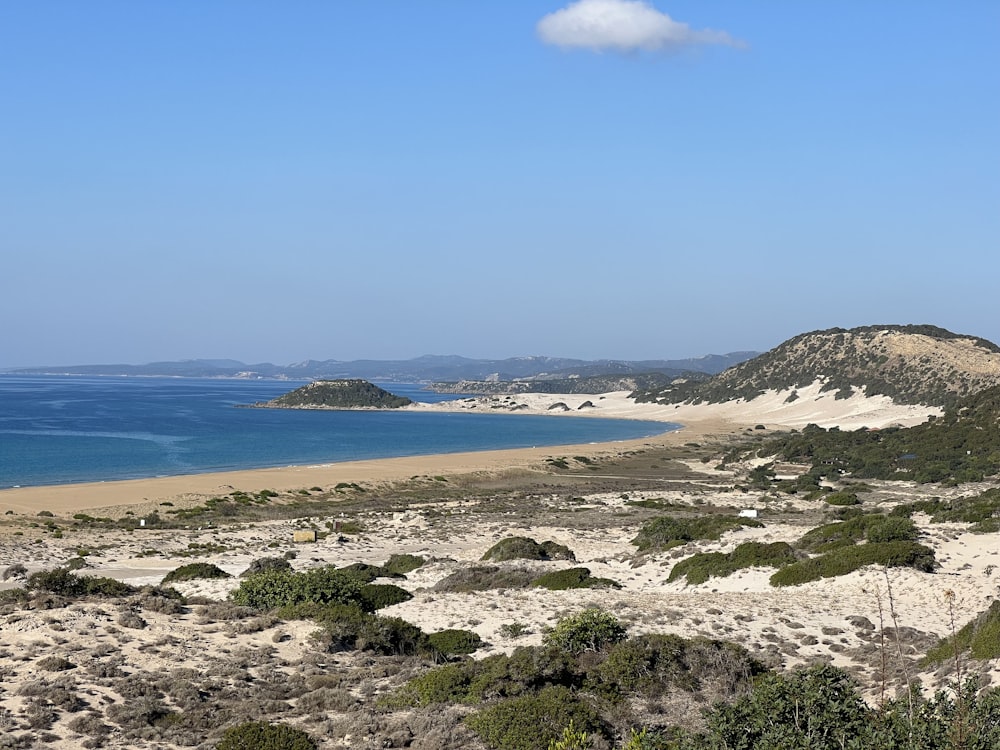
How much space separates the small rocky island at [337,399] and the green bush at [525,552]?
159056 mm

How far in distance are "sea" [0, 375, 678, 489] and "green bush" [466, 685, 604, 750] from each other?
57.8 meters

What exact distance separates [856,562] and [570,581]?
7769 millimetres

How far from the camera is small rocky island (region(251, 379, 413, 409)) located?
621ft

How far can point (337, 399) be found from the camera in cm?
19450

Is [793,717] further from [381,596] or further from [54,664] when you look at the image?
[381,596]

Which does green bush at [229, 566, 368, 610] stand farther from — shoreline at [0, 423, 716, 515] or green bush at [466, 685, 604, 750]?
shoreline at [0, 423, 716, 515]

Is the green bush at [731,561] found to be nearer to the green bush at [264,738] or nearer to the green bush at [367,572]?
the green bush at [367,572]

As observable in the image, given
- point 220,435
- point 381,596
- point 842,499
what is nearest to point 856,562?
point 381,596

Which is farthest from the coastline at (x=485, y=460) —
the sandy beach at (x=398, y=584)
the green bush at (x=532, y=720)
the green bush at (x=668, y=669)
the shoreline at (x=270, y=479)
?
the green bush at (x=532, y=720)

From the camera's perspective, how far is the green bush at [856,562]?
2273 centimetres

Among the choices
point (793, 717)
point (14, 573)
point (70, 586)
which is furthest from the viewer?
point (14, 573)

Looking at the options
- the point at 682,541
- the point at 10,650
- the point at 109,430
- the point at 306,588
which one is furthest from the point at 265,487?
the point at 109,430

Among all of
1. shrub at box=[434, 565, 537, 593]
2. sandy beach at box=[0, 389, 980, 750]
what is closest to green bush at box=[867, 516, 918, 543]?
sandy beach at box=[0, 389, 980, 750]

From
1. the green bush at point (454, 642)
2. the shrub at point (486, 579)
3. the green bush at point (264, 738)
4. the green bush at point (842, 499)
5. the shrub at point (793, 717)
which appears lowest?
the green bush at point (842, 499)
